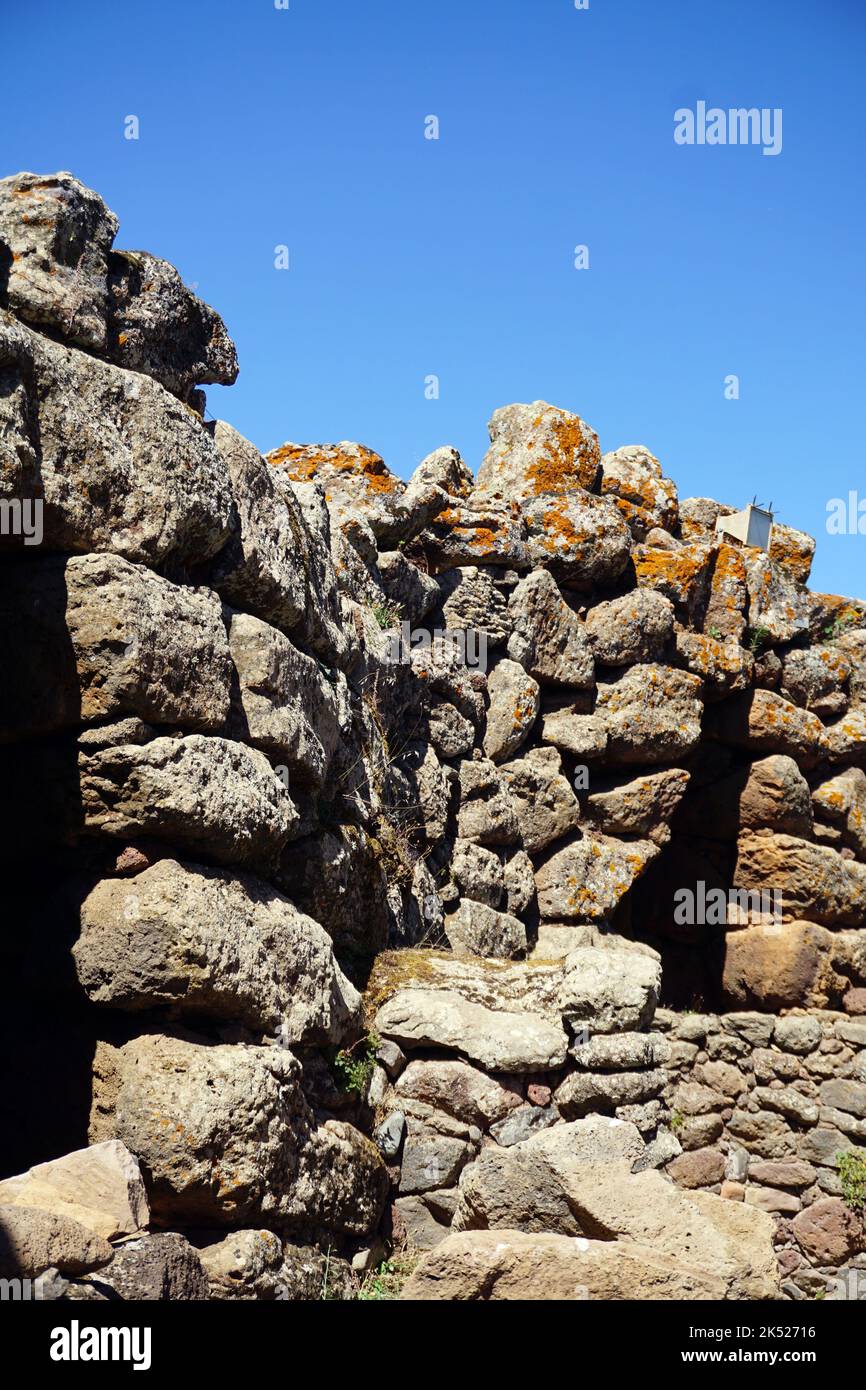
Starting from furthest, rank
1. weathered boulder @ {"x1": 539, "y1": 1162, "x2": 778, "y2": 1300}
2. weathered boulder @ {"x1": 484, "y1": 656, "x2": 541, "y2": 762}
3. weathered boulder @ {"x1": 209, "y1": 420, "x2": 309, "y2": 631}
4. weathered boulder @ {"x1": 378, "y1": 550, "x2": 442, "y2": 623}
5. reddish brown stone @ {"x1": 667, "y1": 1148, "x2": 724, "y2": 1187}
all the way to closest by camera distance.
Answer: reddish brown stone @ {"x1": 667, "y1": 1148, "x2": 724, "y2": 1187}
weathered boulder @ {"x1": 484, "y1": 656, "x2": 541, "y2": 762}
weathered boulder @ {"x1": 378, "y1": 550, "x2": 442, "y2": 623}
weathered boulder @ {"x1": 209, "y1": 420, "x2": 309, "y2": 631}
weathered boulder @ {"x1": 539, "y1": 1162, "x2": 778, "y2": 1300}

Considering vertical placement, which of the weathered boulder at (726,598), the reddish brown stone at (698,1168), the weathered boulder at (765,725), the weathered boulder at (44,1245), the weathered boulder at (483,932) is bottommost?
the reddish brown stone at (698,1168)

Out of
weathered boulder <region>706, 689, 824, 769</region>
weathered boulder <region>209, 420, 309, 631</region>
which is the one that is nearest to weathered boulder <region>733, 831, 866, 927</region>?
weathered boulder <region>706, 689, 824, 769</region>

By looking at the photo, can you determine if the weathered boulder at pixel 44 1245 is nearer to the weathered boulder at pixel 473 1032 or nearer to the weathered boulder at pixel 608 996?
the weathered boulder at pixel 473 1032

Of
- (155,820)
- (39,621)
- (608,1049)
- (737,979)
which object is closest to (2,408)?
(39,621)

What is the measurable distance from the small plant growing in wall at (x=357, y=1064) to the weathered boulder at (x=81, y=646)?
71.3 inches

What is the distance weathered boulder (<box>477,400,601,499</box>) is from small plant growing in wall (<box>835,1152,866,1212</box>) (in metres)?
5.41

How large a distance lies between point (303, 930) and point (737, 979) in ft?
19.3

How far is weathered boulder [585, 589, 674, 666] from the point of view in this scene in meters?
8.76

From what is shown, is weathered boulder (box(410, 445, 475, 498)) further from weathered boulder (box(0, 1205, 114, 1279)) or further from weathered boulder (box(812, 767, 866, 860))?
weathered boulder (box(0, 1205, 114, 1279))

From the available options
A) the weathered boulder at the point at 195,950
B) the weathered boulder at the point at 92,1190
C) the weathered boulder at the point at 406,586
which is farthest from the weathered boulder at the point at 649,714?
the weathered boulder at the point at 92,1190

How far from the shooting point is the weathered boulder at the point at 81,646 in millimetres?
4375

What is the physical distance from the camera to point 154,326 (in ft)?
16.4
